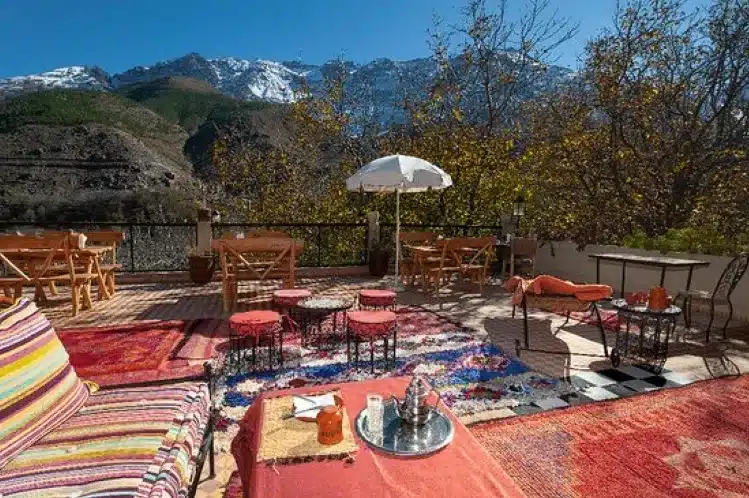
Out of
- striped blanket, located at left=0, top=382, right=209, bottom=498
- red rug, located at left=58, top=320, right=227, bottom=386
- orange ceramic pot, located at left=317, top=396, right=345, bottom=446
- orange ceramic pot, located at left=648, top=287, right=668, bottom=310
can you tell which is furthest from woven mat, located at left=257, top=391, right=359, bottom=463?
orange ceramic pot, located at left=648, top=287, right=668, bottom=310

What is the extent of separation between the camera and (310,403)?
184 cm

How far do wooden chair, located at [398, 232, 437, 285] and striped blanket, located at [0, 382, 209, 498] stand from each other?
5.73 metres

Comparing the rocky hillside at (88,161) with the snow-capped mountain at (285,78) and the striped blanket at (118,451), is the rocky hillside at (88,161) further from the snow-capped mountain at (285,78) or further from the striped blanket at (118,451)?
the striped blanket at (118,451)

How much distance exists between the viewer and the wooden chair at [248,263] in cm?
554

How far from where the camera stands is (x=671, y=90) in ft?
28.3

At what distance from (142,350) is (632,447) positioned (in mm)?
3986

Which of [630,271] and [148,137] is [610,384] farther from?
[148,137]

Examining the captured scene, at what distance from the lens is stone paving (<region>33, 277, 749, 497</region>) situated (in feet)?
12.5

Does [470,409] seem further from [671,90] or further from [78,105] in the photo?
[78,105]

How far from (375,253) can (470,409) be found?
5982 mm

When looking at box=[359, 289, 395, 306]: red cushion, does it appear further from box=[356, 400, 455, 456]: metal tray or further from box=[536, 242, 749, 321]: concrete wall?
box=[536, 242, 749, 321]: concrete wall

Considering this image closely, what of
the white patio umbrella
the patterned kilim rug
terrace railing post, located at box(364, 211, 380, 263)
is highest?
the white patio umbrella

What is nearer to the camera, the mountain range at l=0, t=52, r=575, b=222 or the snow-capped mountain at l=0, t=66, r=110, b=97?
the mountain range at l=0, t=52, r=575, b=222

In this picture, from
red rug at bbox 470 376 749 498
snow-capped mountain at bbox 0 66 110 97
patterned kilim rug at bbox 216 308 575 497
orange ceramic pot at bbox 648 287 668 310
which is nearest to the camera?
red rug at bbox 470 376 749 498
